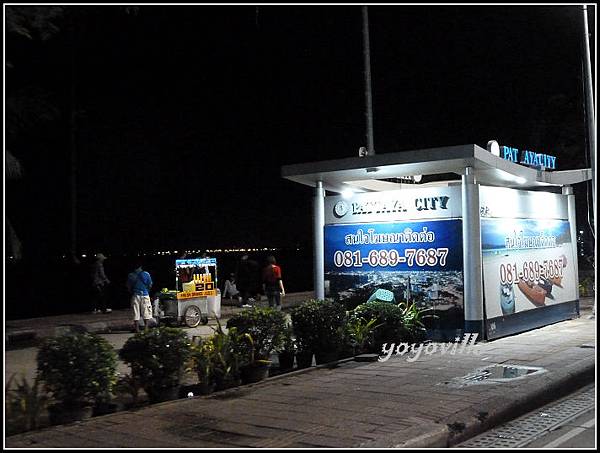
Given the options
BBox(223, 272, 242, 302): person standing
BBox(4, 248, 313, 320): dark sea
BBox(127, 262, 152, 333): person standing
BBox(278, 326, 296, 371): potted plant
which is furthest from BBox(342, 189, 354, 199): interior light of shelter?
BBox(4, 248, 313, 320): dark sea

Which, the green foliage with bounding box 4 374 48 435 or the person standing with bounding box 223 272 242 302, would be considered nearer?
the green foliage with bounding box 4 374 48 435

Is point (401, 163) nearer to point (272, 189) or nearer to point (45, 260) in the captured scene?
point (45, 260)

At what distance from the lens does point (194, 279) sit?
18.7 meters

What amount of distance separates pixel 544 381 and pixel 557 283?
780 centimetres

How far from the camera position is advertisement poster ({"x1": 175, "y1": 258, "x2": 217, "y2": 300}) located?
60.2ft

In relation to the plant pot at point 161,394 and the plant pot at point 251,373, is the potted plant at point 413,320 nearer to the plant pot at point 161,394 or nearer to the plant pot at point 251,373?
the plant pot at point 251,373

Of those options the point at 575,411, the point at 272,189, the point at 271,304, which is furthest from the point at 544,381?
the point at 272,189

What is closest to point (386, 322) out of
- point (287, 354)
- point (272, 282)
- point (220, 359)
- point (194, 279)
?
point (287, 354)

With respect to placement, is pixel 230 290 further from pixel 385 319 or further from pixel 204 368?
pixel 204 368

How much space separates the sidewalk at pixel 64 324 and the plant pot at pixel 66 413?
7772 millimetres

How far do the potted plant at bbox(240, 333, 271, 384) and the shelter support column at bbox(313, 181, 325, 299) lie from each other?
4818mm

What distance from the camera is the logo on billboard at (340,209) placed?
14883mm

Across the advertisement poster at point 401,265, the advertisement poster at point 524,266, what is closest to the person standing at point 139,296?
the advertisement poster at point 401,265

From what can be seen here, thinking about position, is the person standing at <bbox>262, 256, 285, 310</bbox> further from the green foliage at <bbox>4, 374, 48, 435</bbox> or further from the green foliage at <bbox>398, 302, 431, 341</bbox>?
the green foliage at <bbox>4, 374, 48, 435</bbox>
